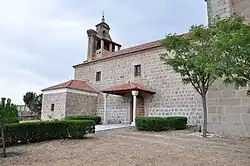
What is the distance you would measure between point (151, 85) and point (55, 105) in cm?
863

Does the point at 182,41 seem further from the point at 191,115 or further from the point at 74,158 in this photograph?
the point at 74,158

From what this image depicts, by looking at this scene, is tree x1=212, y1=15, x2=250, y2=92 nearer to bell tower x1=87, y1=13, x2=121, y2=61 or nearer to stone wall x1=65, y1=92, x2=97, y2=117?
stone wall x1=65, y1=92, x2=97, y2=117

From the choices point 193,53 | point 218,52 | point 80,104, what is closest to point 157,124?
point 193,53

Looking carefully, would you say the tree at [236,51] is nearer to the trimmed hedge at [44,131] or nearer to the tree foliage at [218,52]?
the tree foliage at [218,52]

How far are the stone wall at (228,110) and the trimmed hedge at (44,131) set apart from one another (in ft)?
19.1

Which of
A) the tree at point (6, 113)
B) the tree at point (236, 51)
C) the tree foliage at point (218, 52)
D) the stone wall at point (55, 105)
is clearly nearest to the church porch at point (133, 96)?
the stone wall at point (55, 105)

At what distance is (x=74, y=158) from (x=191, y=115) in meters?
10.6

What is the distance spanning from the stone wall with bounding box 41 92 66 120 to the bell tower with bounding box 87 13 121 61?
6477 millimetres

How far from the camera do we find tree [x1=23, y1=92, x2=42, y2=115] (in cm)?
2717

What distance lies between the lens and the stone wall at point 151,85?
14.4 m

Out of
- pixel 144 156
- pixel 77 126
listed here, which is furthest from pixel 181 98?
pixel 144 156

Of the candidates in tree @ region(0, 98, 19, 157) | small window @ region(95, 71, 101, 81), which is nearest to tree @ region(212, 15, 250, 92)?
tree @ region(0, 98, 19, 157)

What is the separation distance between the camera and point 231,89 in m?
9.73

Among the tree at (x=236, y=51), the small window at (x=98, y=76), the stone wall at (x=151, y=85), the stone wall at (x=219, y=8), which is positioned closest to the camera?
the tree at (x=236, y=51)
